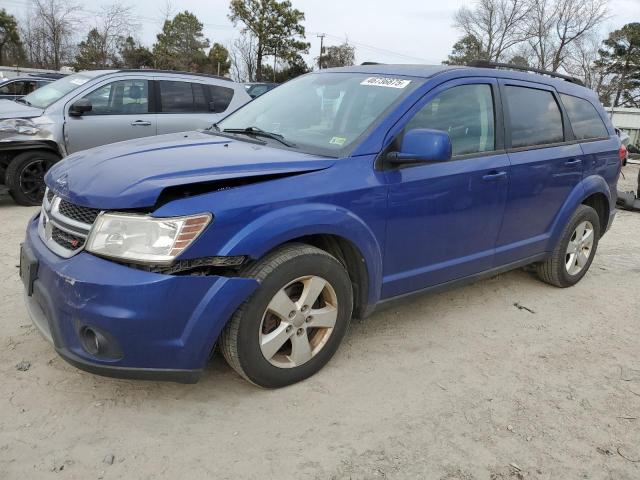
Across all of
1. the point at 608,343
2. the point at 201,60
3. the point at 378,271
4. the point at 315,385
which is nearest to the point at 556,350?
the point at 608,343

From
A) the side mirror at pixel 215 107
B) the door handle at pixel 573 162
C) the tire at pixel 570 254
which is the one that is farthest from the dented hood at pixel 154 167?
the side mirror at pixel 215 107

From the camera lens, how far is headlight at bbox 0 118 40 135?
658cm

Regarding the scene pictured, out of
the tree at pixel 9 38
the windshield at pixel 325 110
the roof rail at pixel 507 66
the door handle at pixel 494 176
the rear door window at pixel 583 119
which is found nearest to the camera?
the windshield at pixel 325 110

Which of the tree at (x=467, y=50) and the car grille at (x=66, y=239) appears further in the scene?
the tree at (x=467, y=50)

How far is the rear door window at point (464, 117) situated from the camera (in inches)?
134

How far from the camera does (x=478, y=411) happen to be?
9.41 ft

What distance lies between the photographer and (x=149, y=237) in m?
2.41

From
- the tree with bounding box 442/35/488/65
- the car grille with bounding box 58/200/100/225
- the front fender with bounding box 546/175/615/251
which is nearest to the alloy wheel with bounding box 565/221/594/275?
the front fender with bounding box 546/175/615/251

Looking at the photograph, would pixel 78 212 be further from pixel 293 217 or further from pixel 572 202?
pixel 572 202

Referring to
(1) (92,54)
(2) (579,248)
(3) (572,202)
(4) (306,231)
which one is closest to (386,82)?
(4) (306,231)

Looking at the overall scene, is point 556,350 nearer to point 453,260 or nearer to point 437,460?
point 453,260

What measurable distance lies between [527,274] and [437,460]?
308 cm

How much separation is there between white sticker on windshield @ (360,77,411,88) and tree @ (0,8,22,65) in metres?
47.4

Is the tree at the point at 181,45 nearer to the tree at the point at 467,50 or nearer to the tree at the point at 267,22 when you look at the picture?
the tree at the point at 267,22
